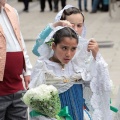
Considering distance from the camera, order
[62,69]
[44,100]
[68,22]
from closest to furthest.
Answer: [44,100]
[62,69]
[68,22]

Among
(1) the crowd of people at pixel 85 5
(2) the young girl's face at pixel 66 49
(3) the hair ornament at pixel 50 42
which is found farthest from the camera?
(1) the crowd of people at pixel 85 5

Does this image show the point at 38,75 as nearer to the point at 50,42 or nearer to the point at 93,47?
the point at 50,42

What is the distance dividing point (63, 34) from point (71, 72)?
314 mm

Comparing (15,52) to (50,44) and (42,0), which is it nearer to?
(50,44)

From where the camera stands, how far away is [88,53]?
387cm

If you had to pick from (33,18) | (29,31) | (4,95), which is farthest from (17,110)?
(33,18)

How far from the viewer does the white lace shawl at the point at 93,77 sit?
12.3 ft

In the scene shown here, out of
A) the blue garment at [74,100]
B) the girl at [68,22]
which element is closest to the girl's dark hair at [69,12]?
the girl at [68,22]

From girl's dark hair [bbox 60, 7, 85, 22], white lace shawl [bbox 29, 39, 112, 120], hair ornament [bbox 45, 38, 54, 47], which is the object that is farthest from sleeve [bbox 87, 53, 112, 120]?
girl's dark hair [bbox 60, 7, 85, 22]

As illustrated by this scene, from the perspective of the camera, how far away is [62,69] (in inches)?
149

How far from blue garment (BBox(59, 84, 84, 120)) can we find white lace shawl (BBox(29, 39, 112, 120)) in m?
0.09

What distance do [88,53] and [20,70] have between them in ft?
1.98

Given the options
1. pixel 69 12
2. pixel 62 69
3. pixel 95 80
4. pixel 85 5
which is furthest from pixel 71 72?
pixel 85 5

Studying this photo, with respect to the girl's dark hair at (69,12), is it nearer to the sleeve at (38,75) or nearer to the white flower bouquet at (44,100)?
the sleeve at (38,75)
